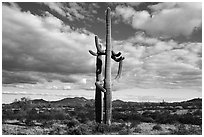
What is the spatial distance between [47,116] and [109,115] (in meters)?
11.2

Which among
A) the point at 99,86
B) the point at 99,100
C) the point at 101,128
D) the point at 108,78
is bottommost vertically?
the point at 101,128

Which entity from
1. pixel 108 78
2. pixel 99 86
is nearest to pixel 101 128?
pixel 99 86

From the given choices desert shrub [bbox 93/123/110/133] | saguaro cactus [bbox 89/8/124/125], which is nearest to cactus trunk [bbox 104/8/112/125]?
saguaro cactus [bbox 89/8/124/125]

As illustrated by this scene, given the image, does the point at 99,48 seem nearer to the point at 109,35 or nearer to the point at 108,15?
the point at 109,35

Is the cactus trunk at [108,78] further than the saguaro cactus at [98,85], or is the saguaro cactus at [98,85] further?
the saguaro cactus at [98,85]

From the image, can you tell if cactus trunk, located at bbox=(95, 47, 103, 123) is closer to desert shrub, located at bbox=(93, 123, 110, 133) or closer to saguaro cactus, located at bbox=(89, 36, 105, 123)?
saguaro cactus, located at bbox=(89, 36, 105, 123)

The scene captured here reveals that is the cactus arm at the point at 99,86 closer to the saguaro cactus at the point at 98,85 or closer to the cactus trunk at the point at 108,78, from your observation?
the saguaro cactus at the point at 98,85

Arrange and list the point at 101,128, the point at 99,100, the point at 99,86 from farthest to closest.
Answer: the point at 99,100 → the point at 99,86 → the point at 101,128

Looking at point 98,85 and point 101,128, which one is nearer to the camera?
point 101,128

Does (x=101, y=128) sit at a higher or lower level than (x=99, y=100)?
lower

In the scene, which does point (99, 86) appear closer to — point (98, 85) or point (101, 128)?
point (98, 85)

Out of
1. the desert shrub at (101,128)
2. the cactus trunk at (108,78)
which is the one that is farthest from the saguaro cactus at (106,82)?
the desert shrub at (101,128)

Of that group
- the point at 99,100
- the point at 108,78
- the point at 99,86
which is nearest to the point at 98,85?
the point at 99,86

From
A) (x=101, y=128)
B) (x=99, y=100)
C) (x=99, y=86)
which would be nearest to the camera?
(x=101, y=128)
